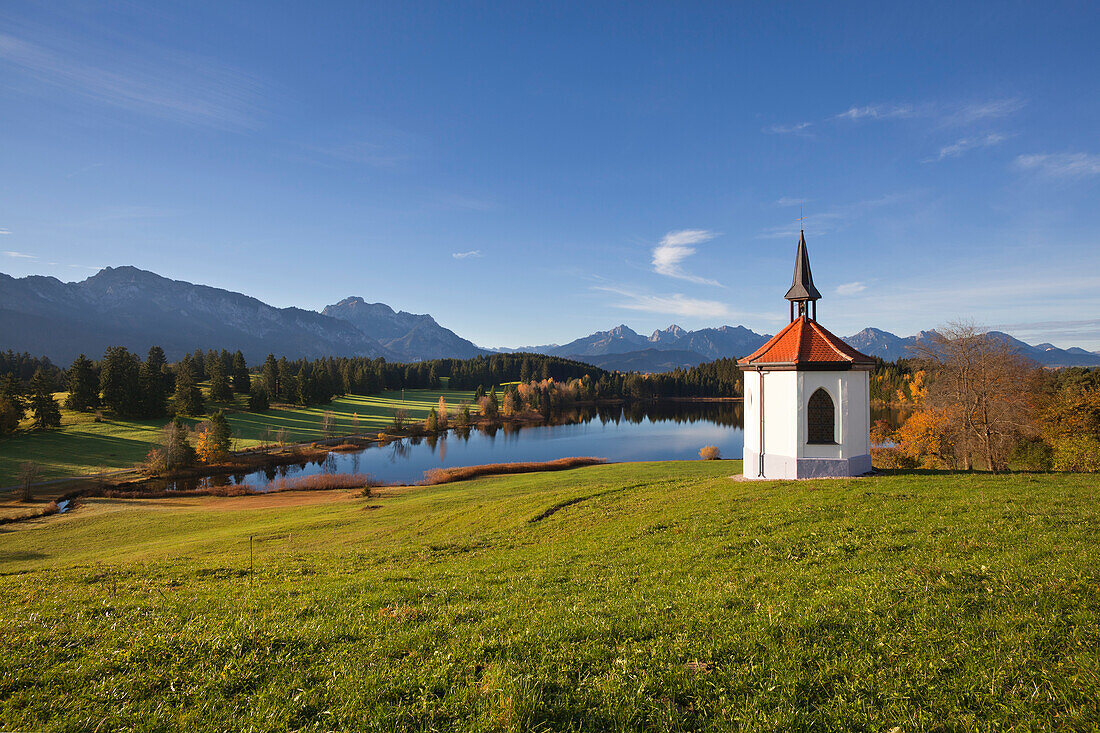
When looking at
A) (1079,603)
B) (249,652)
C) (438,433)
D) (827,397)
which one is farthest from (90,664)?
(438,433)

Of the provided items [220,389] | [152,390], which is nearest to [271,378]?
[220,389]

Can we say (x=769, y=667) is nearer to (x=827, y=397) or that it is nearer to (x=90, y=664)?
(x=90, y=664)

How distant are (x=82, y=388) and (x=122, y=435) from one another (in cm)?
1679

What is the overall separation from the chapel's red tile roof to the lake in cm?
4130

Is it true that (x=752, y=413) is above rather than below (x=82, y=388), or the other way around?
above

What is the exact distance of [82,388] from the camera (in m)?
73.1

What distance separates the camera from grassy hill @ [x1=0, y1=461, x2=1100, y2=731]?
4.80 meters

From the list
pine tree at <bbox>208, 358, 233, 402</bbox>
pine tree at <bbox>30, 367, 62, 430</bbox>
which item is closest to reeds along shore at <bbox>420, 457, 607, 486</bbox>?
pine tree at <bbox>30, 367, 62, 430</bbox>

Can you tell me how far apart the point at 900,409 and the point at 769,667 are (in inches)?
5120

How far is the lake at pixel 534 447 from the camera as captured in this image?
204ft

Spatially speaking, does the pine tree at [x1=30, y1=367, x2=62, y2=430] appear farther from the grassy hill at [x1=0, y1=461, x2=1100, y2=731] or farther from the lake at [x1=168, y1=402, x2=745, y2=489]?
the grassy hill at [x1=0, y1=461, x2=1100, y2=731]

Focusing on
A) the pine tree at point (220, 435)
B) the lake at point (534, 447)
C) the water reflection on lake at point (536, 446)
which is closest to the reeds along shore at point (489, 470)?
the lake at point (534, 447)

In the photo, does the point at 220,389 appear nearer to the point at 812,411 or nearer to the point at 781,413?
the point at 781,413

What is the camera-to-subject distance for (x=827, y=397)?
22062mm
